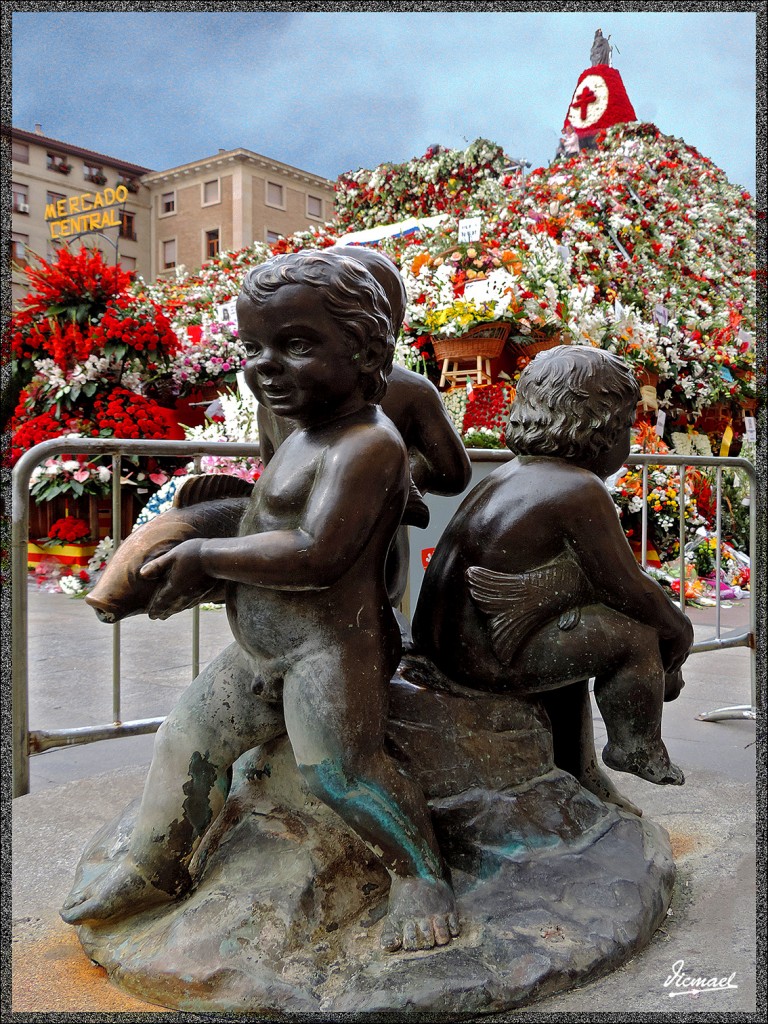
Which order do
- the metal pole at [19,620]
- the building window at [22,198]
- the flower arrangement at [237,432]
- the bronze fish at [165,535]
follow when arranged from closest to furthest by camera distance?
the bronze fish at [165,535]
the metal pole at [19,620]
the flower arrangement at [237,432]
the building window at [22,198]

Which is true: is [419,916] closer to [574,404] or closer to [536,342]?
[574,404]

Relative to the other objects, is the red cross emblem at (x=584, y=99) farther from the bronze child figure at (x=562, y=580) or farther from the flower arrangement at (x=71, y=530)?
the bronze child figure at (x=562, y=580)

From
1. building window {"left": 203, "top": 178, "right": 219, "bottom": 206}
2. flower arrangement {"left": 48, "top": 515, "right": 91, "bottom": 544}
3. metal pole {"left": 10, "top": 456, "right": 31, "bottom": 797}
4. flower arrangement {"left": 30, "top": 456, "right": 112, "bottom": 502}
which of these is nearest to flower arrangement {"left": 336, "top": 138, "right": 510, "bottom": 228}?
flower arrangement {"left": 30, "top": 456, "right": 112, "bottom": 502}

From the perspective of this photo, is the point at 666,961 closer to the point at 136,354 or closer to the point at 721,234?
the point at 136,354

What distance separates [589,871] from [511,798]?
212mm

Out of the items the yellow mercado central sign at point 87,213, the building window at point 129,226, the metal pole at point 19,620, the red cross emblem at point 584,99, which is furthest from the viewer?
the building window at point 129,226

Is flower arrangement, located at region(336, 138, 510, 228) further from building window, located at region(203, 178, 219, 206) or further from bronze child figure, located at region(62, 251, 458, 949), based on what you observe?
building window, located at region(203, 178, 219, 206)

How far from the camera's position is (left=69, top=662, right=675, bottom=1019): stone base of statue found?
1.61 m

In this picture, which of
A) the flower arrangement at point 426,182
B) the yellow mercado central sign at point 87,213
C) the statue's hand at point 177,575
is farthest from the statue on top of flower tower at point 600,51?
the statue's hand at point 177,575

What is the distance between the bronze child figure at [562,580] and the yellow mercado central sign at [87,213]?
18763 millimetres

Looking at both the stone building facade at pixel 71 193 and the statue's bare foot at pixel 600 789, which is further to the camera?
the stone building facade at pixel 71 193

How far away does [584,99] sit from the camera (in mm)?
16625

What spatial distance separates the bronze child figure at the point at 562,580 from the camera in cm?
196

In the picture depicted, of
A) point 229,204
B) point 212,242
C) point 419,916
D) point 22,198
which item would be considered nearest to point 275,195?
point 229,204
